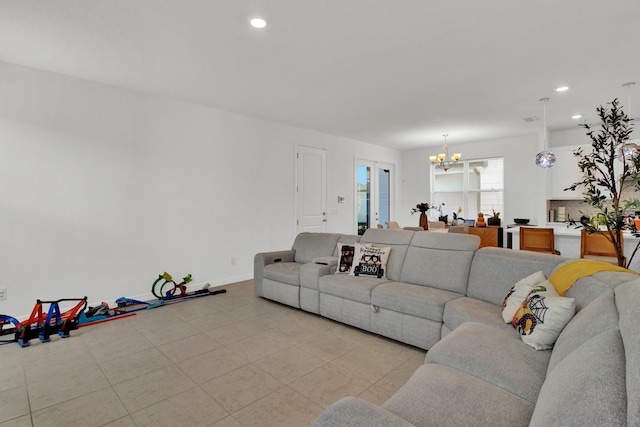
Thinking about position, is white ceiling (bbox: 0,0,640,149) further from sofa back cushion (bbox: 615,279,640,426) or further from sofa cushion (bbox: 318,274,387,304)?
sofa cushion (bbox: 318,274,387,304)

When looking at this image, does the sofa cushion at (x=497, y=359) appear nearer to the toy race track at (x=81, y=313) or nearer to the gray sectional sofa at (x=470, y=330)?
the gray sectional sofa at (x=470, y=330)

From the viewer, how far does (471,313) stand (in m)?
2.40

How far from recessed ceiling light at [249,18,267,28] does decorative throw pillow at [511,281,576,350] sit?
278 cm

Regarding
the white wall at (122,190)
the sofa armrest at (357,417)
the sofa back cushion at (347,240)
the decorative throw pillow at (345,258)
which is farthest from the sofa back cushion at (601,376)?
the white wall at (122,190)

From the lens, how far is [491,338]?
6.15 ft

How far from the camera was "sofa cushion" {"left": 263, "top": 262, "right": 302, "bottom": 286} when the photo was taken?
12.7 feet

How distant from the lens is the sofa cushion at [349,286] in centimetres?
316

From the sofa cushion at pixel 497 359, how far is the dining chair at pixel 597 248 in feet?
8.59

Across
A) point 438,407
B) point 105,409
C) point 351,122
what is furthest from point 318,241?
point 438,407

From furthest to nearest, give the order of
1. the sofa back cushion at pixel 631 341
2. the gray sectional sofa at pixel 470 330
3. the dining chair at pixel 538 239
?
the dining chair at pixel 538 239 < the gray sectional sofa at pixel 470 330 < the sofa back cushion at pixel 631 341

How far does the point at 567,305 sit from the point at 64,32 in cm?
419

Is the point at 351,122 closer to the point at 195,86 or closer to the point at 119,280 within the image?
the point at 195,86

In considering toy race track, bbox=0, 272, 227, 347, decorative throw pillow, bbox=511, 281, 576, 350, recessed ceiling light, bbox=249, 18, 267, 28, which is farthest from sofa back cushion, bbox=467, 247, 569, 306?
toy race track, bbox=0, 272, 227, 347

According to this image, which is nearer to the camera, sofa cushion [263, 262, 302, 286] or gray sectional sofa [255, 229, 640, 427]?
gray sectional sofa [255, 229, 640, 427]
